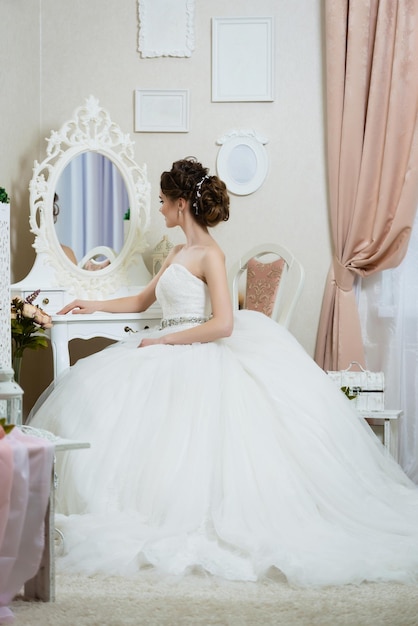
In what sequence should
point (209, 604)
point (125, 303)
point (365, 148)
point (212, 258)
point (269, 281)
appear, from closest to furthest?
point (209, 604) → point (212, 258) → point (125, 303) → point (269, 281) → point (365, 148)

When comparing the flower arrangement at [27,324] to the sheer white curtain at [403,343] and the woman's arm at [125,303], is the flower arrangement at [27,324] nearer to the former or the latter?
the woman's arm at [125,303]

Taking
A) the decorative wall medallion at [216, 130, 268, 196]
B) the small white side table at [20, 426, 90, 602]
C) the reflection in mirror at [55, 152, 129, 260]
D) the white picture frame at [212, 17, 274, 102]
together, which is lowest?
the small white side table at [20, 426, 90, 602]

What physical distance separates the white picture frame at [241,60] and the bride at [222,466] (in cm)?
151

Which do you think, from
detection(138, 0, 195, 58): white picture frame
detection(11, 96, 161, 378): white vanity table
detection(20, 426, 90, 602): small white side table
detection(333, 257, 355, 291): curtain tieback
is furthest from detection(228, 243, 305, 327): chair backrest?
detection(20, 426, 90, 602): small white side table

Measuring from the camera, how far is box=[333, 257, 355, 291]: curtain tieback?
475 cm

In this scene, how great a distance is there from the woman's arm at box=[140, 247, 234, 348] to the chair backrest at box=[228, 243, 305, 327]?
0.69 m

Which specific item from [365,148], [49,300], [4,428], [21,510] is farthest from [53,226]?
[21,510]

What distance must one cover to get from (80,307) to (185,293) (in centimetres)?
64

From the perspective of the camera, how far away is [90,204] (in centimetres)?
458

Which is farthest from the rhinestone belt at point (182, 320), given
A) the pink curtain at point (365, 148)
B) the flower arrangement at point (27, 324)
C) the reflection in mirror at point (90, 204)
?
the pink curtain at point (365, 148)

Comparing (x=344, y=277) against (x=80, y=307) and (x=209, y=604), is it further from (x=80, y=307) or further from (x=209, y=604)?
(x=209, y=604)

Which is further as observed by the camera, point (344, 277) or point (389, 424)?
point (344, 277)

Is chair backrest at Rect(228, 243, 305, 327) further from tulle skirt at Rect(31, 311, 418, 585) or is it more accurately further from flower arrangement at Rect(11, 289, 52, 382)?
flower arrangement at Rect(11, 289, 52, 382)

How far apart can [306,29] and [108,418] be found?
2.78 metres
